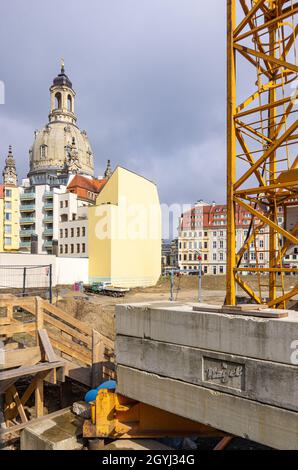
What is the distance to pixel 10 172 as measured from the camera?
281ft

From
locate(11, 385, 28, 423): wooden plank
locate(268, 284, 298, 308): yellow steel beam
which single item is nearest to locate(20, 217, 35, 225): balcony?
locate(11, 385, 28, 423): wooden plank

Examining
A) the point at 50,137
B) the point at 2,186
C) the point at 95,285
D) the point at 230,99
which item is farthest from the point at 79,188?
the point at 230,99

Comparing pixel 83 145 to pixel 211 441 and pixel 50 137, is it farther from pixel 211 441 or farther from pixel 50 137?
pixel 211 441

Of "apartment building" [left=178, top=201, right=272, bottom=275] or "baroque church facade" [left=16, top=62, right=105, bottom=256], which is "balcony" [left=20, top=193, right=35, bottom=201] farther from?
"apartment building" [left=178, top=201, right=272, bottom=275]

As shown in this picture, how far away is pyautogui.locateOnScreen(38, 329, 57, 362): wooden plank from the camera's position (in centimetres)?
821

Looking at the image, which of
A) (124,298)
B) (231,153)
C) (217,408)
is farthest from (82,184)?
(217,408)

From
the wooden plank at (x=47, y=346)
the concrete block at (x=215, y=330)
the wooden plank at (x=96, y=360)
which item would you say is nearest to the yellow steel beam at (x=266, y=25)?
the concrete block at (x=215, y=330)

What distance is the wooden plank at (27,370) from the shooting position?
718cm

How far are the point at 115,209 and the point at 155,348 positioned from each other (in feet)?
117

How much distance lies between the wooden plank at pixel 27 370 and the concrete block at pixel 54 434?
1073 millimetres

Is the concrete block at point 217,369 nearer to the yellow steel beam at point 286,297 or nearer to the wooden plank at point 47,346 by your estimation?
the yellow steel beam at point 286,297

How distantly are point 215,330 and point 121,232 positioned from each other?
37058 mm

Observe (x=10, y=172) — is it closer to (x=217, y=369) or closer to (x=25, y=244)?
(x=25, y=244)

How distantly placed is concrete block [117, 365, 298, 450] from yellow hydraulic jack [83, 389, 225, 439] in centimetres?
32
